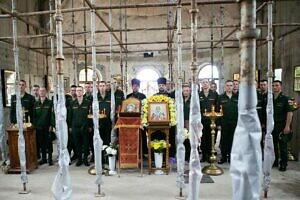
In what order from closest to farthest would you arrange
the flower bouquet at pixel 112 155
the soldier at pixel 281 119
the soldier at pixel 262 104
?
the flower bouquet at pixel 112 155 < the soldier at pixel 281 119 < the soldier at pixel 262 104

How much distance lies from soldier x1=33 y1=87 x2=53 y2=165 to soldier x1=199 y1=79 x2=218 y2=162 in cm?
350

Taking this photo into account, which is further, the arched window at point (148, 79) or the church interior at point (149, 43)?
the arched window at point (148, 79)

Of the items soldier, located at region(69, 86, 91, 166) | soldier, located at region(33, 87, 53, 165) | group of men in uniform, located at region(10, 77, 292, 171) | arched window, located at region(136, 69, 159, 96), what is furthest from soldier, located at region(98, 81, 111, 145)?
arched window, located at region(136, 69, 159, 96)

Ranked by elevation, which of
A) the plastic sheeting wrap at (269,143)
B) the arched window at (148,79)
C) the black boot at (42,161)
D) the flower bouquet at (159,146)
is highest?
the arched window at (148,79)

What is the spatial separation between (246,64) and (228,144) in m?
5.00

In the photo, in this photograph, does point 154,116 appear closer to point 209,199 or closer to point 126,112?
point 126,112

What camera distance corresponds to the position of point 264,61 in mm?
9219

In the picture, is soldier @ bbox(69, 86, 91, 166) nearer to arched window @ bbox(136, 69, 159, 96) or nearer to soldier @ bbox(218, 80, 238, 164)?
soldier @ bbox(218, 80, 238, 164)

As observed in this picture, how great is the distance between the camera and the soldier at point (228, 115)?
6062mm

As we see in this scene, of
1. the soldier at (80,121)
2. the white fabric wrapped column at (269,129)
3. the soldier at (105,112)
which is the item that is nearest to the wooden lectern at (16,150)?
the soldier at (80,121)

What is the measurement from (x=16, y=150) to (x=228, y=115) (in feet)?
14.8

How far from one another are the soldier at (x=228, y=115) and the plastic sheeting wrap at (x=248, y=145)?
462cm

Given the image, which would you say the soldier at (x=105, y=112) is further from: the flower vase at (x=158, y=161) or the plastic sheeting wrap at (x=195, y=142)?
the plastic sheeting wrap at (x=195, y=142)

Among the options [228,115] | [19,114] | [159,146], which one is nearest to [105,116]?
[159,146]
